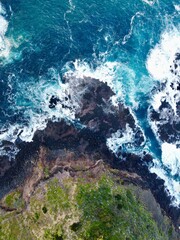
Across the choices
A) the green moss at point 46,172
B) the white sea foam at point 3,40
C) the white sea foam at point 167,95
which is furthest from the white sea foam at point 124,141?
the white sea foam at point 3,40

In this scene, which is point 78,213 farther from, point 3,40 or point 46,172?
point 3,40

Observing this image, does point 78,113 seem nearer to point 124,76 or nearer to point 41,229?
point 124,76

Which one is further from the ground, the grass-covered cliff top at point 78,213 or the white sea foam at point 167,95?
the white sea foam at point 167,95

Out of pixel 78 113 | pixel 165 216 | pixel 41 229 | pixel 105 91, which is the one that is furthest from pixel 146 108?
pixel 41 229

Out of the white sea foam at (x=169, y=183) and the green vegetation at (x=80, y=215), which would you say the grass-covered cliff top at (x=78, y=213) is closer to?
the green vegetation at (x=80, y=215)

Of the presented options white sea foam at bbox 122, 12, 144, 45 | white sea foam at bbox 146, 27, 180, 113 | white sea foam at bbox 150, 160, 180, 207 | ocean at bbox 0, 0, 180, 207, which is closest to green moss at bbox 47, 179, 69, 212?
Result: ocean at bbox 0, 0, 180, 207
